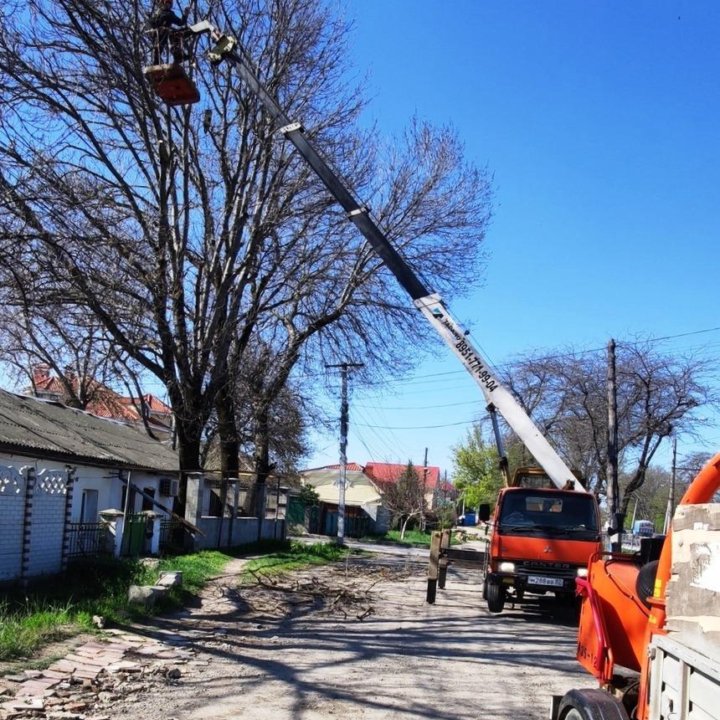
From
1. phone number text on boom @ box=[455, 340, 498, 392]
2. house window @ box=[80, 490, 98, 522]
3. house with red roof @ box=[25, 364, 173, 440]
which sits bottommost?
house window @ box=[80, 490, 98, 522]

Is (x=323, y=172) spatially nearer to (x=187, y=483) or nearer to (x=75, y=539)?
(x=75, y=539)

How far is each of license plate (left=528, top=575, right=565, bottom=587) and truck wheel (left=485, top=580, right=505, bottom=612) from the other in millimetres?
616

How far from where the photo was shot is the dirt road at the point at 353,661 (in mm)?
7402

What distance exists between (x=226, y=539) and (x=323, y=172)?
1576 cm

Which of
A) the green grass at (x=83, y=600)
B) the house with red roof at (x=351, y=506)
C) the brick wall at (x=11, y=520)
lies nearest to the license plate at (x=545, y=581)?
the green grass at (x=83, y=600)

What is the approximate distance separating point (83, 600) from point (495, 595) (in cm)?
676

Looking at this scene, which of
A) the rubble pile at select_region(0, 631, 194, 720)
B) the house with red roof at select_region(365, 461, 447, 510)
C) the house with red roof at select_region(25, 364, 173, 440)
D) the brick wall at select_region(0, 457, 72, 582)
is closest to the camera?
the rubble pile at select_region(0, 631, 194, 720)

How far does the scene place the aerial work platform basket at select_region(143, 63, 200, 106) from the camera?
1262cm

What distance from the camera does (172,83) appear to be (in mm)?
12750

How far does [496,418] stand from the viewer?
15.9 meters

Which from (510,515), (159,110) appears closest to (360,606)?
(510,515)

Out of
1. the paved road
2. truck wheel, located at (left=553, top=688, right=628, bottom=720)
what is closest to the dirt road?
the paved road

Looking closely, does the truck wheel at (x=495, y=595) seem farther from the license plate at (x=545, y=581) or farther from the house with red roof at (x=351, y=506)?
the house with red roof at (x=351, y=506)

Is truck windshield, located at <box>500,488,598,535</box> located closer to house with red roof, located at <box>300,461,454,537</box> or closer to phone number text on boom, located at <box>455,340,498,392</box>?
phone number text on boom, located at <box>455,340,498,392</box>
